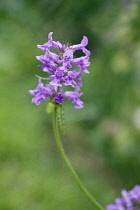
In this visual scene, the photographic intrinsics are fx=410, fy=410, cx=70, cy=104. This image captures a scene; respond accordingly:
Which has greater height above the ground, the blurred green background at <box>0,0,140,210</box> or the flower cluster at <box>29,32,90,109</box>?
the blurred green background at <box>0,0,140,210</box>

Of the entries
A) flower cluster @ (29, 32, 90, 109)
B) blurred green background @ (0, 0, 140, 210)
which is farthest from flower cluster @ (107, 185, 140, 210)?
blurred green background @ (0, 0, 140, 210)

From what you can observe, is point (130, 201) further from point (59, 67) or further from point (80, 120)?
point (80, 120)

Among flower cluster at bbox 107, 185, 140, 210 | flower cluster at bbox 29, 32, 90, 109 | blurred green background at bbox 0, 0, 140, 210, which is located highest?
blurred green background at bbox 0, 0, 140, 210

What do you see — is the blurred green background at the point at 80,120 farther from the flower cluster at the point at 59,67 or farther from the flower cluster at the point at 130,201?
the flower cluster at the point at 59,67

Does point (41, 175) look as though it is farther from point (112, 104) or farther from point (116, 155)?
point (112, 104)

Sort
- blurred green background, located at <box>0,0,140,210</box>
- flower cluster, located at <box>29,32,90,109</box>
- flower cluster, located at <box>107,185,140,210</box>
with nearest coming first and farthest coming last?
flower cluster, located at <box>29,32,90,109</box>
flower cluster, located at <box>107,185,140,210</box>
blurred green background, located at <box>0,0,140,210</box>

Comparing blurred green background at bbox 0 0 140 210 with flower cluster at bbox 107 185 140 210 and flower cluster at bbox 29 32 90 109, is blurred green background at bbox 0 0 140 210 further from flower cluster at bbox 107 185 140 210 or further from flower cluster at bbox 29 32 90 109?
flower cluster at bbox 29 32 90 109

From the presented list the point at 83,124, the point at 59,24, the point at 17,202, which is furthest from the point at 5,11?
the point at 83,124

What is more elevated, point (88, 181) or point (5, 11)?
point (5, 11)
